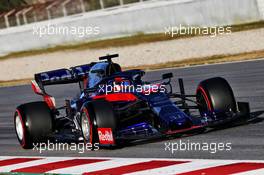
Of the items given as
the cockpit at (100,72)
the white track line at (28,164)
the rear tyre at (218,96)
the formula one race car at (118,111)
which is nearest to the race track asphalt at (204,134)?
the formula one race car at (118,111)

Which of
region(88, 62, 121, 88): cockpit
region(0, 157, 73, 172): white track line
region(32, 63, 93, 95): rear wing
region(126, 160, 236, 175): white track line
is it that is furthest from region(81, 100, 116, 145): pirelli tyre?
region(32, 63, 93, 95): rear wing

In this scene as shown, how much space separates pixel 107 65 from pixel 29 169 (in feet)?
9.66

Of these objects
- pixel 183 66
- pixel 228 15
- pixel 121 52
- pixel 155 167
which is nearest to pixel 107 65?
pixel 155 167

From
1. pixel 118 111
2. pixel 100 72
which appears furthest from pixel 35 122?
pixel 118 111

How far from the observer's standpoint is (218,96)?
10883mm

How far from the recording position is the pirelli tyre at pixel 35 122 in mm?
11547

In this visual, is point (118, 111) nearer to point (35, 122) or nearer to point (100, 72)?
point (100, 72)

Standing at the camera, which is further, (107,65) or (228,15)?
(228,15)

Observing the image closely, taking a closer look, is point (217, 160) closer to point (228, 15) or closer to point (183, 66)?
point (183, 66)

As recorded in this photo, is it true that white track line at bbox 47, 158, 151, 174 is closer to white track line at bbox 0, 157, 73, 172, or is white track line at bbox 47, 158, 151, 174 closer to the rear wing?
white track line at bbox 0, 157, 73, 172

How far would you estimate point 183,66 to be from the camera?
24.2m

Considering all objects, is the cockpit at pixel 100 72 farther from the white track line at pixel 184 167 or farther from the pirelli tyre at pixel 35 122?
the white track line at pixel 184 167

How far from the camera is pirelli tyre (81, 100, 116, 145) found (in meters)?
10.2

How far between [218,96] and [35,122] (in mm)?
2877
